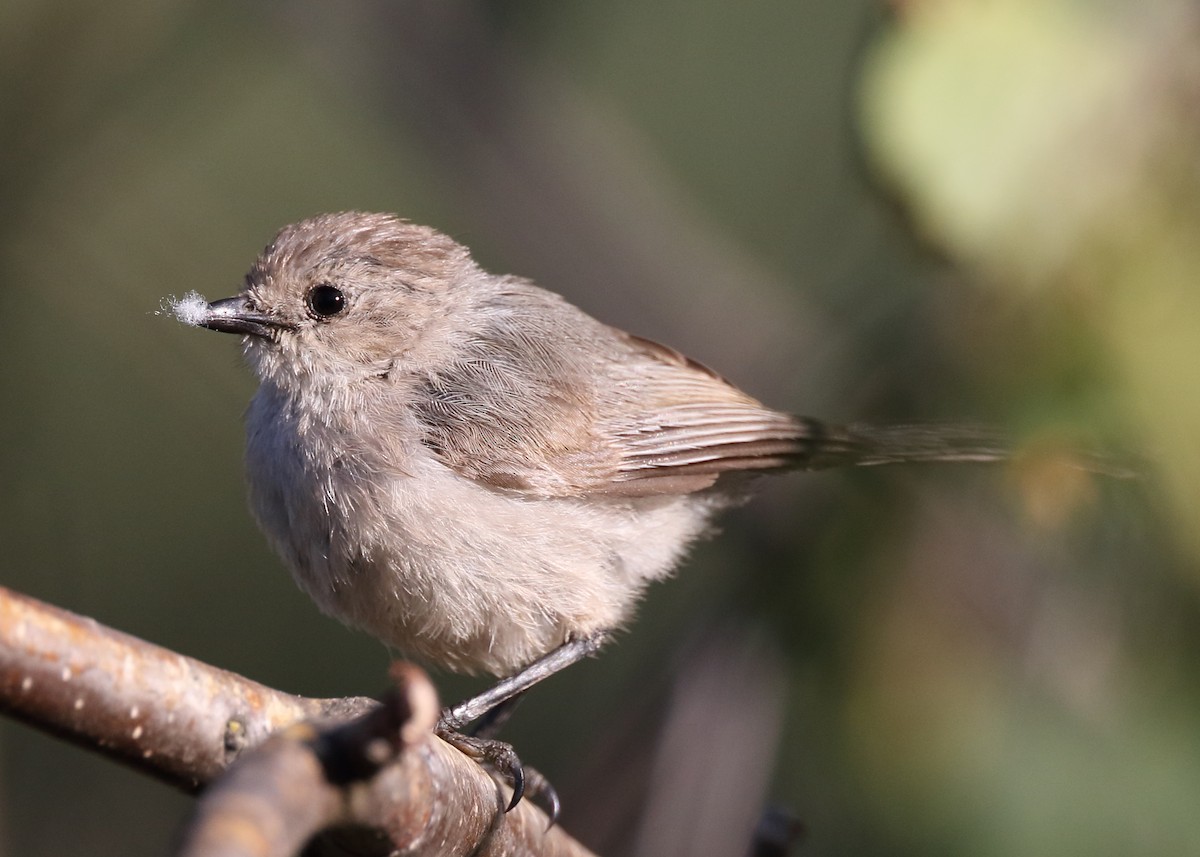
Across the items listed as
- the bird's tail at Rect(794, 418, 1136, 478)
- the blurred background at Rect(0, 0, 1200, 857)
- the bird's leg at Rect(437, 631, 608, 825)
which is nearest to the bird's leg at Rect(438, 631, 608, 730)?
the bird's leg at Rect(437, 631, 608, 825)

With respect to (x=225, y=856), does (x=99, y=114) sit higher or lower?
higher

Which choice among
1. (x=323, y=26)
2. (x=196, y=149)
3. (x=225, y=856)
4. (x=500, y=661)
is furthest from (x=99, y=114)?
(x=225, y=856)

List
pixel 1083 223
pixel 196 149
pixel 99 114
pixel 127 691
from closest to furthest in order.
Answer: pixel 127 691, pixel 1083 223, pixel 99 114, pixel 196 149

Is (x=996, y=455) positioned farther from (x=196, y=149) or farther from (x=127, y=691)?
(x=196, y=149)

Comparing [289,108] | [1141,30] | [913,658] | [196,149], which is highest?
[289,108]

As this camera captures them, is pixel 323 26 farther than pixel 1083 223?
Yes

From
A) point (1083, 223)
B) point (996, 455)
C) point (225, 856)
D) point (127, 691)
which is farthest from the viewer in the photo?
point (996, 455)

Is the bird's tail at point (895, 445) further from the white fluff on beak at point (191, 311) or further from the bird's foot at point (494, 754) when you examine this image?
the white fluff on beak at point (191, 311)
